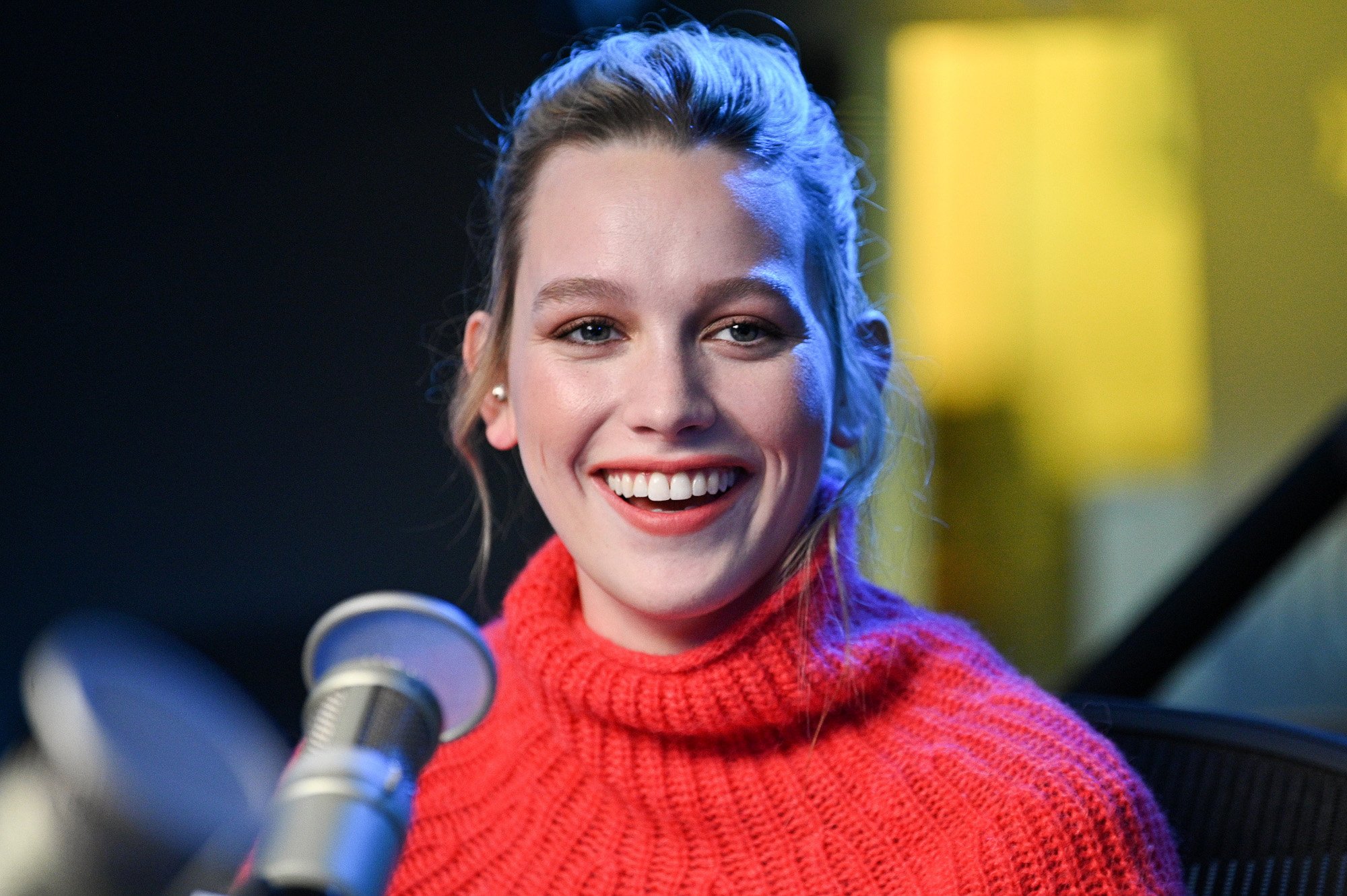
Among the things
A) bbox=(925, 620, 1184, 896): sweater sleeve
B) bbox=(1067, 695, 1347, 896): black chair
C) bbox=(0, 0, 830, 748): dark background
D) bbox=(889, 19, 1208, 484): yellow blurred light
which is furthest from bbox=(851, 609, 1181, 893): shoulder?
bbox=(889, 19, 1208, 484): yellow blurred light

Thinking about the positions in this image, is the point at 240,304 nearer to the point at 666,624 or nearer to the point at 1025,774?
the point at 666,624

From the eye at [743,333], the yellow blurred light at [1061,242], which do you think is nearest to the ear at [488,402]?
the eye at [743,333]

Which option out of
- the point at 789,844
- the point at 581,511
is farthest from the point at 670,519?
the point at 789,844

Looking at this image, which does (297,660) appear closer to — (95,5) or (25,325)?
(25,325)

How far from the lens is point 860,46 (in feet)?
11.5

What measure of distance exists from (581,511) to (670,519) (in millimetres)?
79

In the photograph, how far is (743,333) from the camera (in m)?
1.07

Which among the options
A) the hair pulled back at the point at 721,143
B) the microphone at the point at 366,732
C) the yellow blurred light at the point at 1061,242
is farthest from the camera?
the yellow blurred light at the point at 1061,242

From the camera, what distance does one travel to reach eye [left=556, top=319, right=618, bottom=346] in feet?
3.54

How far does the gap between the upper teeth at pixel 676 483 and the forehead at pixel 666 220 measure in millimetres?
141

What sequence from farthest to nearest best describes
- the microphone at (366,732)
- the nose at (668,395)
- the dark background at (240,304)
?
the dark background at (240,304)
the nose at (668,395)
the microphone at (366,732)

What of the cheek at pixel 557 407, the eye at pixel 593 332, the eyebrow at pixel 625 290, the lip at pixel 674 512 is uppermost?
the eyebrow at pixel 625 290

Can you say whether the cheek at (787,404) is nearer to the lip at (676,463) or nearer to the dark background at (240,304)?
the lip at (676,463)

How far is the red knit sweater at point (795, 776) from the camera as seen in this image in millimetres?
1035
